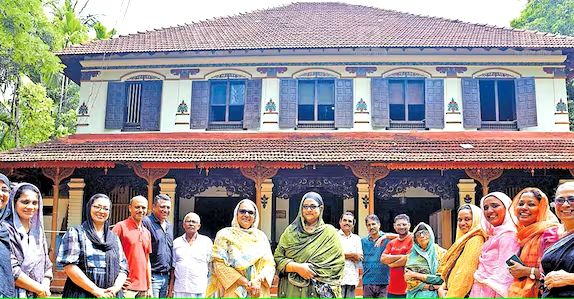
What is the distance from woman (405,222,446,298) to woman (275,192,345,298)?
3.52ft

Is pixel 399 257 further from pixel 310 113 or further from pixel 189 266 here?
pixel 310 113

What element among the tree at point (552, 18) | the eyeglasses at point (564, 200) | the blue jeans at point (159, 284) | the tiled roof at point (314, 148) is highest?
the tree at point (552, 18)

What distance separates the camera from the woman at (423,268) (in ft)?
18.6

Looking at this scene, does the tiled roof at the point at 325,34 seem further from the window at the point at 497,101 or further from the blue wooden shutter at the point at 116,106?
the window at the point at 497,101

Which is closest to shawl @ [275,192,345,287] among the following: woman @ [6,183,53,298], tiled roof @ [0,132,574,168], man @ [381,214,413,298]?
man @ [381,214,413,298]

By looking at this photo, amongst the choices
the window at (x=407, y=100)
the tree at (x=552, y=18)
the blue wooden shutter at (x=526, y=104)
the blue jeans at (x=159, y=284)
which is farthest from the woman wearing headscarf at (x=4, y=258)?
the tree at (x=552, y=18)

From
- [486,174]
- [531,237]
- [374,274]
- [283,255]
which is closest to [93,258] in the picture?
[283,255]

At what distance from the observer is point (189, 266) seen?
6.58 metres

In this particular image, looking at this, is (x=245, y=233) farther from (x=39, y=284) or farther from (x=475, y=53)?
(x=475, y=53)

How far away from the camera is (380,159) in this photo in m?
12.3

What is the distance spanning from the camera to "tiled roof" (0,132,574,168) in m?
12.4

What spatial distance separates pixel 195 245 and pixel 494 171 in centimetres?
794

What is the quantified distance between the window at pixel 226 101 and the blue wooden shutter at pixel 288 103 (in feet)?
3.29

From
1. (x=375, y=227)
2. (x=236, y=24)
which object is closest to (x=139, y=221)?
(x=375, y=227)
